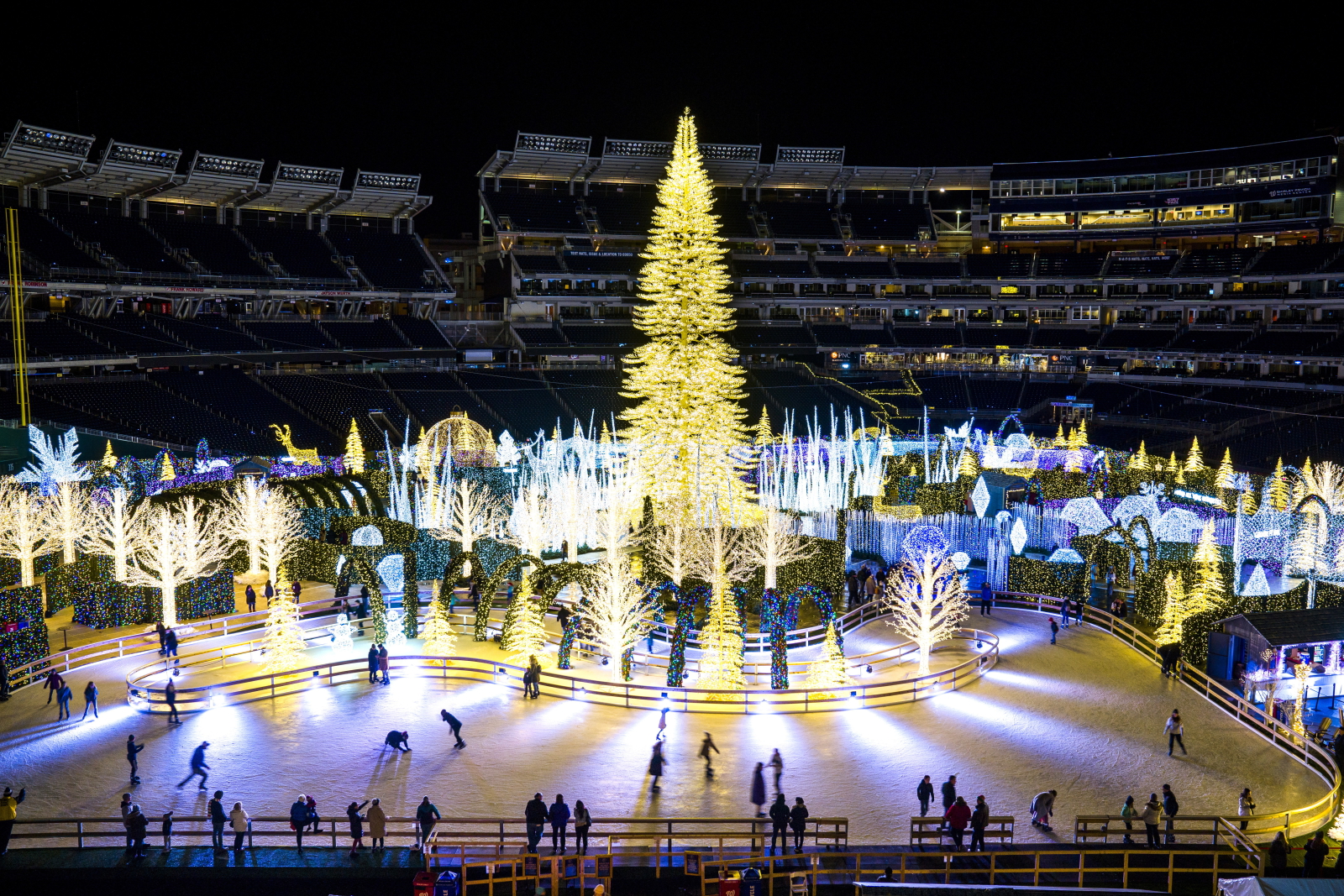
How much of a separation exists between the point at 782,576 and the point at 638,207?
5678 centimetres

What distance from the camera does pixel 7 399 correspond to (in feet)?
158

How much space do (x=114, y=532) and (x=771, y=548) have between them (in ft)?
55.3

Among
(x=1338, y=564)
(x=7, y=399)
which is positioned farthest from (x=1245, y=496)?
(x=7, y=399)

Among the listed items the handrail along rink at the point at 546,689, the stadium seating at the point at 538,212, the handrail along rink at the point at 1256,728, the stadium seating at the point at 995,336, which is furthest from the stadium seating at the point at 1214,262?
the handrail along rink at the point at 546,689

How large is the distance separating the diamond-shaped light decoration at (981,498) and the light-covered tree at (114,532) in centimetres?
2450

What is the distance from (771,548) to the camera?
26.4 meters

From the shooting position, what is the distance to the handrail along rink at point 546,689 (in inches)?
835

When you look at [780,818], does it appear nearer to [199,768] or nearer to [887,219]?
[199,768]

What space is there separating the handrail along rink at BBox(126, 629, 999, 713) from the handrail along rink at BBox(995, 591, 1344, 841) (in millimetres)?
4606

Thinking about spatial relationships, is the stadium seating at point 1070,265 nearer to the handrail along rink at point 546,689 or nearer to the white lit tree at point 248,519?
the handrail along rink at point 546,689

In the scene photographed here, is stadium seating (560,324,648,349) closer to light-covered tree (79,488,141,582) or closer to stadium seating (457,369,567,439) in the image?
stadium seating (457,369,567,439)

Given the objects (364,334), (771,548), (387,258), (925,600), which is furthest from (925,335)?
(925,600)

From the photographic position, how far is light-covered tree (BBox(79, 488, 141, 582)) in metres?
26.6

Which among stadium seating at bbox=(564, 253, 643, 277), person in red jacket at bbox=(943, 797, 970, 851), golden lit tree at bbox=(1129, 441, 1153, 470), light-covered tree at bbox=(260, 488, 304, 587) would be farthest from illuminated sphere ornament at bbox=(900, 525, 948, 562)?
stadium seating at bbox=(564, 253, 643, 277)
